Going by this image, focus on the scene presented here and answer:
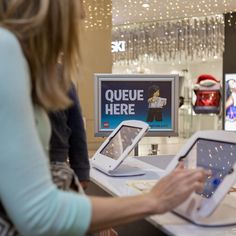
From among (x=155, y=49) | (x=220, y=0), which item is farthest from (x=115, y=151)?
(x=155, y=49)

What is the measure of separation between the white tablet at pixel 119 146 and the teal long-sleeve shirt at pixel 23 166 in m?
1.07

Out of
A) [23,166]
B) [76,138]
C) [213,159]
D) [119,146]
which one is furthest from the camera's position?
[119,146]

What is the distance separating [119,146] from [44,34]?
47.3 inches

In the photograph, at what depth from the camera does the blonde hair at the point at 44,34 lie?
0.72 meters

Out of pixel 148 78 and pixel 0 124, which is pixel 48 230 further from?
pixel 148 78

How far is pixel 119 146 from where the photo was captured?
1.89 metres

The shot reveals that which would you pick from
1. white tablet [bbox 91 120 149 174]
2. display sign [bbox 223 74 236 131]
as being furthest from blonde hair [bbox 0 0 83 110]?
display sign [bbox 223 74 236 131]

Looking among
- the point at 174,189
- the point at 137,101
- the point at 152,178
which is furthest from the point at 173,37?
the point at 174,189

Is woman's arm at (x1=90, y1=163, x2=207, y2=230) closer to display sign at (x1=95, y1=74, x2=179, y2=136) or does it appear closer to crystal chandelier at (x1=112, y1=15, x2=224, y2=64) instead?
display sign at (x1=95, y1=74, x2=179, y2=136)

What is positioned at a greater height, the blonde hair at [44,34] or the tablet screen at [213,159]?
the blonde hair at [44,34]

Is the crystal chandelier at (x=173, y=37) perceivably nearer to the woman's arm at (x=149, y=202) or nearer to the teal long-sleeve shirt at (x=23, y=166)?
Answer: the woman's arm at (x=149, y=202)

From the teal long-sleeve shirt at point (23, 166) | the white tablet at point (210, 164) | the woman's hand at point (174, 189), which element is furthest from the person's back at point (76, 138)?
the teal long-sleeve shirt at point (23, 166)

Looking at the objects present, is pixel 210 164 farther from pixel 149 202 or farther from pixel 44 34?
pixel 44 34

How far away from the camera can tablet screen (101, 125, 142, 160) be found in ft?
6.03
